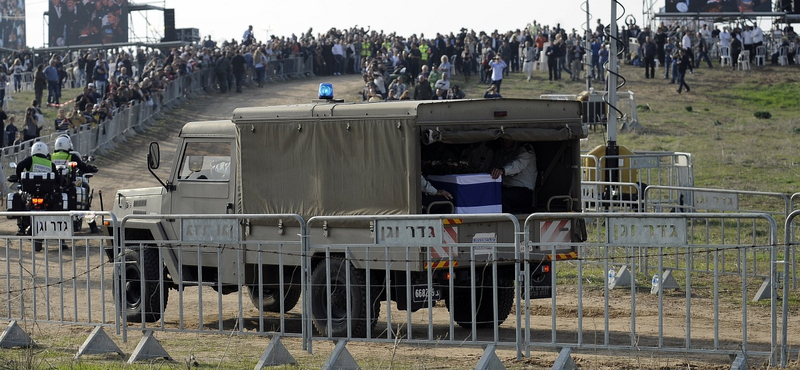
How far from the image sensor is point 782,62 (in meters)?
49.2

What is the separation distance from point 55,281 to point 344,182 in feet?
14.5

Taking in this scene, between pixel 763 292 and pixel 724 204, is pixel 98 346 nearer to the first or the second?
pixel 763 292

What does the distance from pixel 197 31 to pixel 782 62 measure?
31353 mm

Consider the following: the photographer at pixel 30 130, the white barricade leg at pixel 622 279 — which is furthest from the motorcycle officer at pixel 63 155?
the white barricade leg at pixel 622 279

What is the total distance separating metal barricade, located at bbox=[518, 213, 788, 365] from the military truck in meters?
0.83

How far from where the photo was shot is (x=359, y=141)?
11031 millimetres

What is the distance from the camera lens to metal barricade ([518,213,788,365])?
332 inches

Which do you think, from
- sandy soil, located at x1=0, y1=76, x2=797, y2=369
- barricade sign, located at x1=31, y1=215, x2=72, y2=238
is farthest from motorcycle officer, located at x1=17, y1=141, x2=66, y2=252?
barricade sign, located at x1=31, y1=215, x2=72, y2=238

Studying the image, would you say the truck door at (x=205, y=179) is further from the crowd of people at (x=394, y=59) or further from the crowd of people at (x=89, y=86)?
the crowd of people at (x=394, y=59)

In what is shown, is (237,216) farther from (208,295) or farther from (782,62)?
(782,62)

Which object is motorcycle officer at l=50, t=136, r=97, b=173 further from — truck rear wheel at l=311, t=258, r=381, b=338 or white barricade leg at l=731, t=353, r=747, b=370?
white barricade leg at l=731, t=353, r=747, b=370

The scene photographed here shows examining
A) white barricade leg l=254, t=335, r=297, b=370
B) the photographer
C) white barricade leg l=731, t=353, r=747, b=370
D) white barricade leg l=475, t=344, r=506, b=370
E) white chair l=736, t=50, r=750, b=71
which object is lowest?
white barricade leg l=254, t=335, r=297, b=370

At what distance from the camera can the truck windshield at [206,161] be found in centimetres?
1224

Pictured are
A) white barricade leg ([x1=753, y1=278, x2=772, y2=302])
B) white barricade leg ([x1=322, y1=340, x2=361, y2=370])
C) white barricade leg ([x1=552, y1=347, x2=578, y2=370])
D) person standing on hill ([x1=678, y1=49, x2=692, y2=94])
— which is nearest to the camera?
white barricade leg ([x1=552, y1=347, x2=578, y2=370])
